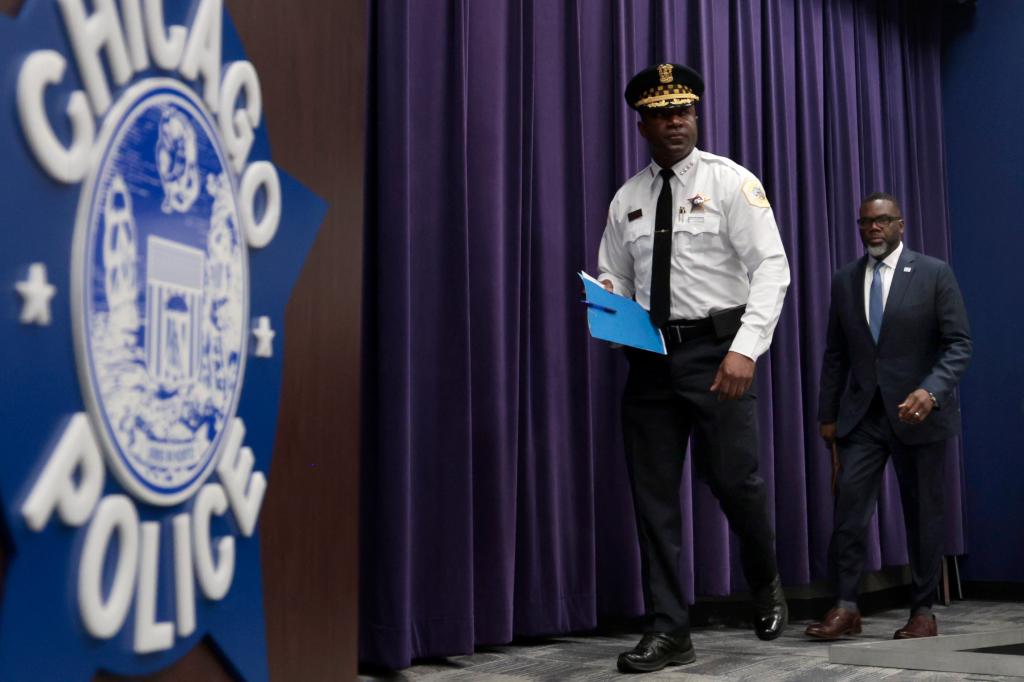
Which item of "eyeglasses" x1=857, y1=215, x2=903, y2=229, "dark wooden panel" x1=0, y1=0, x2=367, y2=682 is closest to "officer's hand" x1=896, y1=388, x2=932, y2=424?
Answer: "eyeglasses" x1=857, y1=215, x2=903, y2=229

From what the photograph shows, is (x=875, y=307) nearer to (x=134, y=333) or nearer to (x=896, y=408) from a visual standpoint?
(x=896, y=408)

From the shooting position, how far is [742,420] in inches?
95.3

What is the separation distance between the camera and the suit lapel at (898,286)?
313 cm

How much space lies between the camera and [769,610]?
2.52m

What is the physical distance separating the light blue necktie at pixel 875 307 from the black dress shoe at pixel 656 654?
1.19 m

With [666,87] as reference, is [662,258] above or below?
below

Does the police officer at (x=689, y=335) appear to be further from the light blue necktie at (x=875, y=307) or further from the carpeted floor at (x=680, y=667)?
the light blue necktie at (x=875, y=307)

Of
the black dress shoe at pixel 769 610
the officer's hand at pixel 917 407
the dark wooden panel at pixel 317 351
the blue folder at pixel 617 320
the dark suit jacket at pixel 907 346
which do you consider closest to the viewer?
the dark wooden panel at pixel 317 351

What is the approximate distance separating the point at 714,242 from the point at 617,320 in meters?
0.34

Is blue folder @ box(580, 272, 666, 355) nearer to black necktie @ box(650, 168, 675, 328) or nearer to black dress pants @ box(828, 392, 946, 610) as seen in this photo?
black necktie @ box(650, 168, 675, 328)

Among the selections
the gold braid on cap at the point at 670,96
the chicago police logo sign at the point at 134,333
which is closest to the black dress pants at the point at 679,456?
the gold braid on cap at the point at 670,96

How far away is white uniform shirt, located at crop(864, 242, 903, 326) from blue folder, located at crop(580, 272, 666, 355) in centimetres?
104

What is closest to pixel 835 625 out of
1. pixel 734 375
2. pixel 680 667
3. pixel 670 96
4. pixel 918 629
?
pixel 918 629

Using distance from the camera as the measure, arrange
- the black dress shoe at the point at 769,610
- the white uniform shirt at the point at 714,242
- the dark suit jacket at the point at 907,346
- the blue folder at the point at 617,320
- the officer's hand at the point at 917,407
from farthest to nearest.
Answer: the dark suit jacket at the point at 907,346 → the officer's hand at the point at 917,407 → the black dress shoe at the point at 769,610 → the white uniform shirt at the point at 714,242 → the blue folder at the point at 617,320
